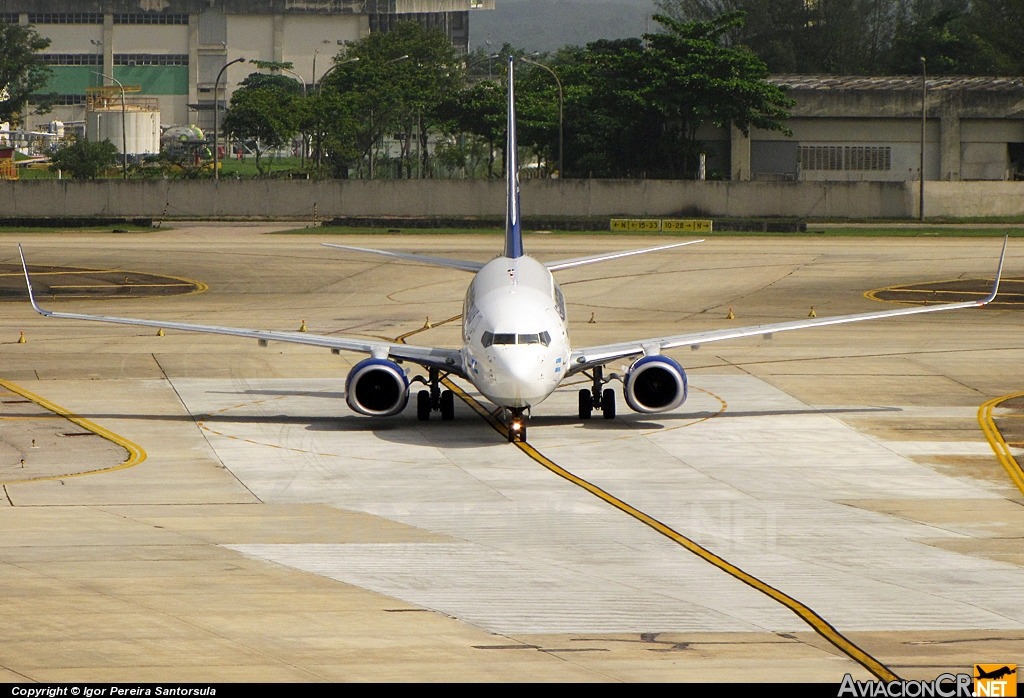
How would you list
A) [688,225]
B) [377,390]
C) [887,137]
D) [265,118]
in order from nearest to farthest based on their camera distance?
[377,390] → [688,225] → [887,137] → [265,118]

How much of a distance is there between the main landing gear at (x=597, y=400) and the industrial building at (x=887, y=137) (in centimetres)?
9872

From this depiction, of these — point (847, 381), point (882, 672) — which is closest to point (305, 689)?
point (882, 672)

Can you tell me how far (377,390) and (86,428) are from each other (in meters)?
7.76

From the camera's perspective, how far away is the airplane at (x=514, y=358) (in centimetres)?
3152

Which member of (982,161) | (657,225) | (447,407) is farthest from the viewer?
(982,161)

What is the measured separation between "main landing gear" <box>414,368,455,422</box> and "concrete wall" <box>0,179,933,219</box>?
86.9 metres

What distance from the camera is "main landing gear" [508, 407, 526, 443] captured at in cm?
3297

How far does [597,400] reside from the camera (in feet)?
120

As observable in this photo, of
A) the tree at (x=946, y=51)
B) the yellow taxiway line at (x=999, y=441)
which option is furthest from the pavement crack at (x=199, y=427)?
the tree at (x=946, y=51)

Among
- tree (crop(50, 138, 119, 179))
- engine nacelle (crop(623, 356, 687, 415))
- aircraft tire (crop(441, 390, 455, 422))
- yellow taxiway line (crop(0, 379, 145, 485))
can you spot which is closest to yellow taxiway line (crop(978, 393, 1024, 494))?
engine nacelle (crop(623, 356, 687, 415))

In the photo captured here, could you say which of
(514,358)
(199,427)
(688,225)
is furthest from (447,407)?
(688,225)

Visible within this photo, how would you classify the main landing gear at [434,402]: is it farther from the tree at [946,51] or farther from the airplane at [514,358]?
the tree at [946,51]

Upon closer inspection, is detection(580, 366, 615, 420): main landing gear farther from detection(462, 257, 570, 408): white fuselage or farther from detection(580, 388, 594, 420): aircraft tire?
detection(462, 257, 570, 408): white fuselage

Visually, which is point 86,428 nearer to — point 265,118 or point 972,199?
point 972,199
